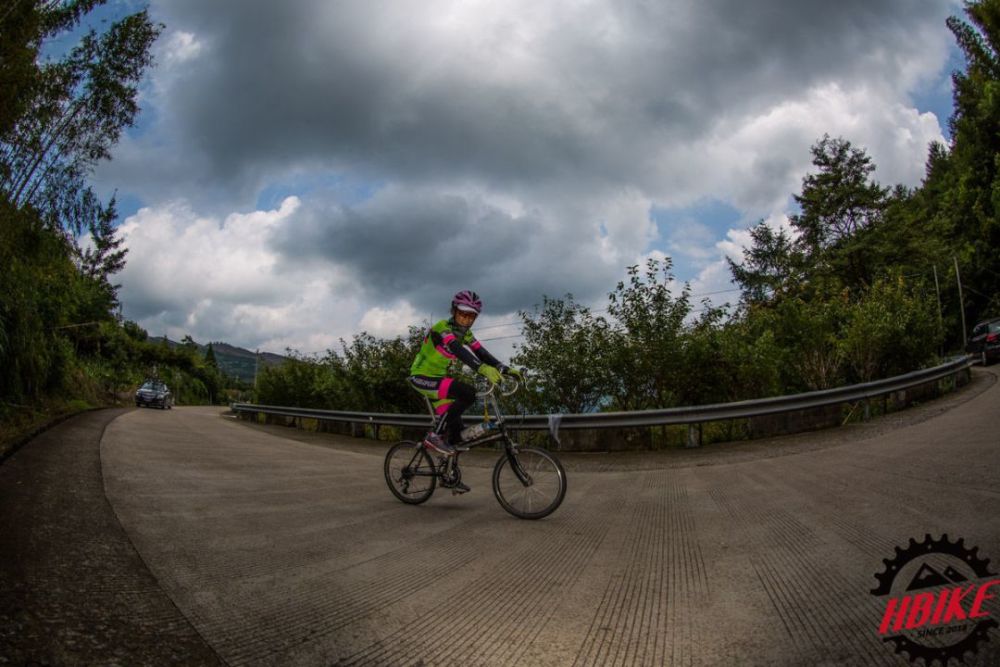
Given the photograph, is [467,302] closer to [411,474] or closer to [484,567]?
[411,474]

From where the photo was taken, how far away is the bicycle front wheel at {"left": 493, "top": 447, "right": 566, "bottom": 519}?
4.52 m

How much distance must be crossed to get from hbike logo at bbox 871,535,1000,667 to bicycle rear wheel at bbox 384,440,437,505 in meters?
3.96

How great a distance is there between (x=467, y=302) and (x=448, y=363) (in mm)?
705

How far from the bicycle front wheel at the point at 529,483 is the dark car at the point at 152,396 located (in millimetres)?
30806

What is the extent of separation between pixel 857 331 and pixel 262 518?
12418mm

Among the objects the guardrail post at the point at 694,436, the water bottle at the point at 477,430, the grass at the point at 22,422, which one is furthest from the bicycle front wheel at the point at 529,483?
the grass at the point at 22,422

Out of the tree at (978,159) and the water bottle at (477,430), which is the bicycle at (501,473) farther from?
the tree at (978,159)

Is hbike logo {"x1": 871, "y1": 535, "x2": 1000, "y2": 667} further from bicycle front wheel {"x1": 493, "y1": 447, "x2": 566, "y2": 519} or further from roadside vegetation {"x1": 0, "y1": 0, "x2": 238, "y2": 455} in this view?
roadside vegetation {"x1": 0, "y1": 0, "x2": 238, "y2": 455}

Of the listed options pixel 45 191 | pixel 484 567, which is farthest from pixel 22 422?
pixel 484 567

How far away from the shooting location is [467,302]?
5375mm

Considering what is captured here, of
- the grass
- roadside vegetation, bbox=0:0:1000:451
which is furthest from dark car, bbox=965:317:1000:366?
the grass

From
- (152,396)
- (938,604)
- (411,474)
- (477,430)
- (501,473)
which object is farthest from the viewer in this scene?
(152,396)

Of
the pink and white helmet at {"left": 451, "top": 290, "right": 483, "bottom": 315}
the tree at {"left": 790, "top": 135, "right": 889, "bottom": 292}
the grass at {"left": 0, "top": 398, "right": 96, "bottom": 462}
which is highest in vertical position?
the tree at {"left": 790, "top": 135, "right": 889, "bottom": 292}

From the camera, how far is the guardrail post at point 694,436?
870 centimetres
